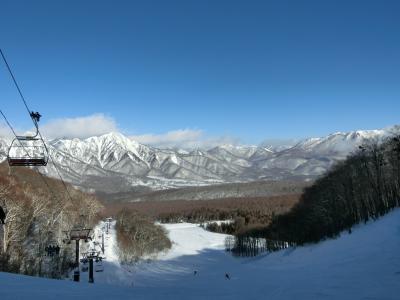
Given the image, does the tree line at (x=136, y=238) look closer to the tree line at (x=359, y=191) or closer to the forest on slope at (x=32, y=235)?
the forest on slope at (x=32, y=235)

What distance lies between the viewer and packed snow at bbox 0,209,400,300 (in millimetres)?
26156

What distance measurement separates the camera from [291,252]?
121 meters

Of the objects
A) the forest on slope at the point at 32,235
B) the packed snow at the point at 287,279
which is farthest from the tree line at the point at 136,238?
the forest on slope at the point at 32,235

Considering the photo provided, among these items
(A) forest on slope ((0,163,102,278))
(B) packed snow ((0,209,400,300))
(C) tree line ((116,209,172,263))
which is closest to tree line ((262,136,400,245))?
(B) packed snow ((0,209,400,300))

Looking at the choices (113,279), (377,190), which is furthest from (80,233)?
(377,190)

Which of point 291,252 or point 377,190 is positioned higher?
point 377,190

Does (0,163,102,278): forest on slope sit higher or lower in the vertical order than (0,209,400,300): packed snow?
higher

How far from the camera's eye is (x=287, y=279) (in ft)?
172

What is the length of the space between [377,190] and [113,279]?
5519cm

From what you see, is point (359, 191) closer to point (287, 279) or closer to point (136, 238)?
point (287, 279)

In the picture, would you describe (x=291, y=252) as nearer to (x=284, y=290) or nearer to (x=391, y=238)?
(x=391, y=238)

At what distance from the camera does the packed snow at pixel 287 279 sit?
26156 millimetres

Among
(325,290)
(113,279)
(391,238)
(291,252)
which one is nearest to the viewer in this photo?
(325,290)

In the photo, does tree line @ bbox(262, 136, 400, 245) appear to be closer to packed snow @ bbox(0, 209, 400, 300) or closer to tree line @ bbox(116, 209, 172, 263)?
packed snow @ bbox(0, 209, 400, 300)
